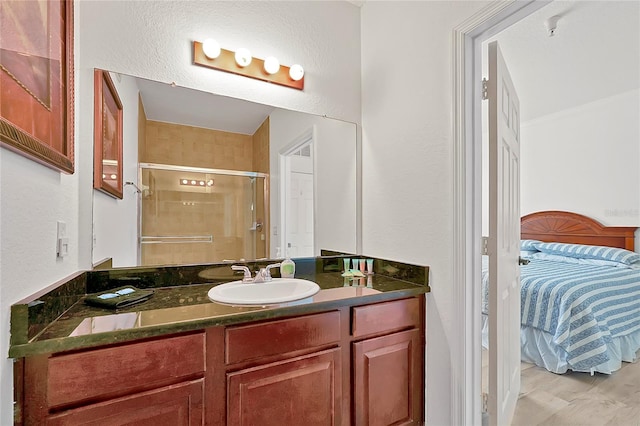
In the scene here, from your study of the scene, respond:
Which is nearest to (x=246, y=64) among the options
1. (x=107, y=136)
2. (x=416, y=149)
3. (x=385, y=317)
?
(x=107, y=136)

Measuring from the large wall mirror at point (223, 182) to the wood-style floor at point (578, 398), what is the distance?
1495mm

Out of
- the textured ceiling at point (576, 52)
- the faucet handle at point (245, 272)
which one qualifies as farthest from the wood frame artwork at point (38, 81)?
the textured ceiling at point (576, 52)

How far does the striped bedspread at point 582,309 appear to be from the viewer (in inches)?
88.6

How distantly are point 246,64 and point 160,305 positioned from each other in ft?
4.13

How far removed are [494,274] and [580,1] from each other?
1820 millimetres

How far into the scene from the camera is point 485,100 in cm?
152

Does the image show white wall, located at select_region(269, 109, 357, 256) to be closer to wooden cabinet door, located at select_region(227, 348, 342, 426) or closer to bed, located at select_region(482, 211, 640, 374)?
wooden cabinet door, located at select_region(227, 348, 342, 426)

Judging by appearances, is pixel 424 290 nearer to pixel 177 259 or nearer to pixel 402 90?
pixel 402 90

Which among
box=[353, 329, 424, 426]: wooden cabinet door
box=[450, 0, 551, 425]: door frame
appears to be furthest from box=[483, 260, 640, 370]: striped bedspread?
box=[353, 329, 424, 426]: wooden cabinet door

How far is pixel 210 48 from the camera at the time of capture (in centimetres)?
157

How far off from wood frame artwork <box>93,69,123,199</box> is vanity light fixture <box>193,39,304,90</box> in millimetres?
423

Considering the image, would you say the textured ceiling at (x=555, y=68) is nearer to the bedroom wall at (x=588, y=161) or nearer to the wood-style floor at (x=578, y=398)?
the bedroom wall at (x=588, y=161)

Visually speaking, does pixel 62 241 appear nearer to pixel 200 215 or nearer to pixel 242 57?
pixel 200 215

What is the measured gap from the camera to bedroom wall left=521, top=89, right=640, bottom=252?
11.5 ft
